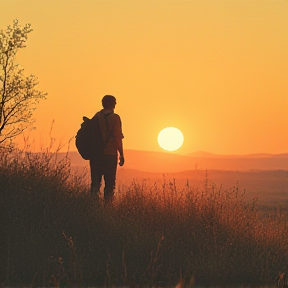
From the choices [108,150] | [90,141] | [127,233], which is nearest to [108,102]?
[90,141]

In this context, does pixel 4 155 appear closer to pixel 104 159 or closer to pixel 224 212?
pixel 104 159

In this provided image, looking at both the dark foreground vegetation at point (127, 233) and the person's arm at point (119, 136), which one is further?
the person's arm at point (119, 136)

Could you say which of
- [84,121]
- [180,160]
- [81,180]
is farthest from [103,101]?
[180,160]

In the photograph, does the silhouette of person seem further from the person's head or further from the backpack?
the backpack

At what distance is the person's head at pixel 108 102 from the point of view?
1386 cm

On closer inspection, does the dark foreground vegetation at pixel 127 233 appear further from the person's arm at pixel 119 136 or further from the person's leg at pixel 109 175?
the person's arm at pixel 119 136

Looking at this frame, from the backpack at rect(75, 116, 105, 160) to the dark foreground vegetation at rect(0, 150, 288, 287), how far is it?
739 millimetres

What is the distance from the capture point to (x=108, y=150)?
44.9ft

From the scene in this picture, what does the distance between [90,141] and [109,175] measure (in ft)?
2.57

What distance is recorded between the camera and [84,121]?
46.1 feet

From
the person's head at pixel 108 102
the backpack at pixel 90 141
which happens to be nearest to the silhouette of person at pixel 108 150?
the person's head at pixel 108 102

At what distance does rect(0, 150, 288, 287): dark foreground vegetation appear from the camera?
9812mm

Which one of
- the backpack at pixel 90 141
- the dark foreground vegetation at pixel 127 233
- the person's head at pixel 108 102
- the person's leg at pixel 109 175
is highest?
the person's head at pixel 108 102

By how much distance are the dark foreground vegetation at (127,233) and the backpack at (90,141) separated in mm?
739
